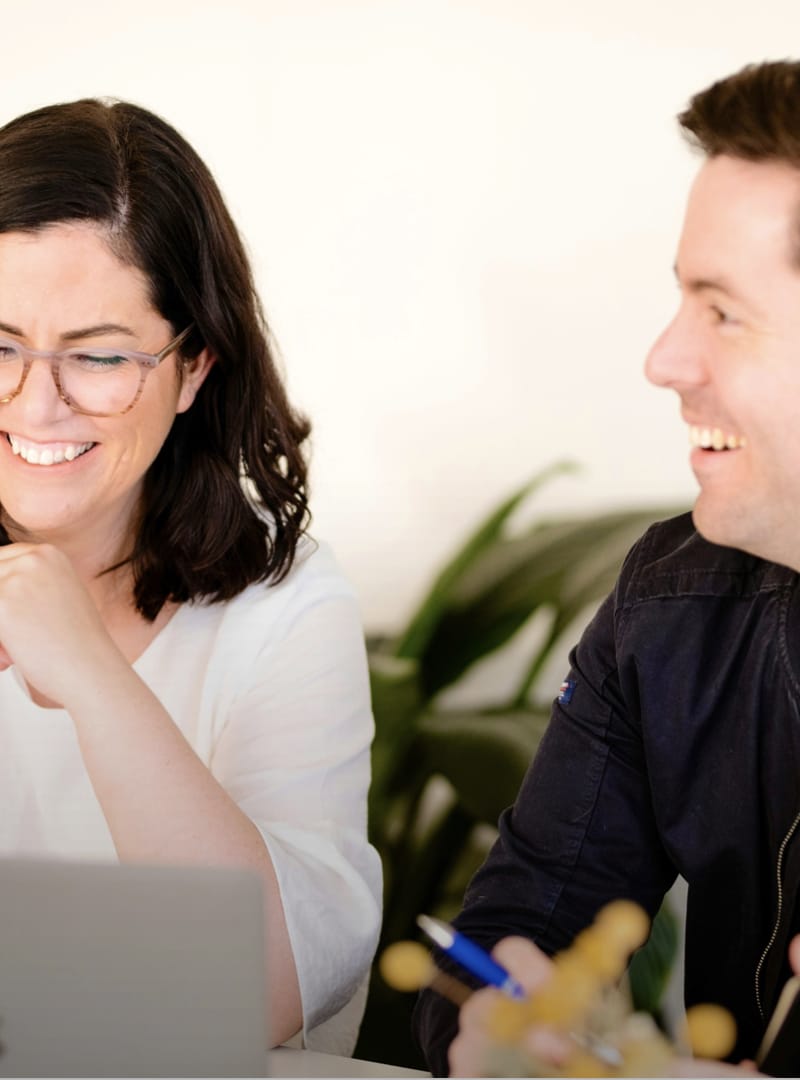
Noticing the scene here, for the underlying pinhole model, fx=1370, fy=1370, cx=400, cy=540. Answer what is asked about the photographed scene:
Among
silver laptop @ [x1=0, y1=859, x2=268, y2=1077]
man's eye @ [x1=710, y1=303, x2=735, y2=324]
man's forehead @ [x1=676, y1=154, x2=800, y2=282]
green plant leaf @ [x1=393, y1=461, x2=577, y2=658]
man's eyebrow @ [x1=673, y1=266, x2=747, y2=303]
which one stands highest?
man's forehead @ [x1=676, y1=154, x2=800, y2=282]

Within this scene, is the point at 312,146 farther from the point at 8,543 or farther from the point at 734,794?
the point at 734,794

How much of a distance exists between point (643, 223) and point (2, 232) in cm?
148

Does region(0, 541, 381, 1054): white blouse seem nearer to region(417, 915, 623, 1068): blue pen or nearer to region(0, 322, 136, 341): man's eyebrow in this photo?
region(0, 322, 136, 341): man's eyebrow

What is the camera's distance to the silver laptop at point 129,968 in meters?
0.75

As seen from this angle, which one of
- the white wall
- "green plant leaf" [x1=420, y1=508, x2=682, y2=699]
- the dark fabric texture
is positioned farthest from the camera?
the white wall

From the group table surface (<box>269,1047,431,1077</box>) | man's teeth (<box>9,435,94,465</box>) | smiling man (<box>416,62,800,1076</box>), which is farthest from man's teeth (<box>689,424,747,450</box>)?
man's teeth (<box>9,435,94,465</box>)

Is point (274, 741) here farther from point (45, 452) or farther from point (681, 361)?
point (681, 361)

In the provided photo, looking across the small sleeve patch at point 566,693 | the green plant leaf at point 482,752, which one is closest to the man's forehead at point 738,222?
the small sleeve patch at point 566,693

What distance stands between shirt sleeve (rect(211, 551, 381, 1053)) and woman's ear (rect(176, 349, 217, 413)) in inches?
10.2

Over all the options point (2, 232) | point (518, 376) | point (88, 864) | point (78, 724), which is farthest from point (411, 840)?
point (88, 864)

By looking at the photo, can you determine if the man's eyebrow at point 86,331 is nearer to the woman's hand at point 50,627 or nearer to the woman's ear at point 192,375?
the woman's ear at point 192,375

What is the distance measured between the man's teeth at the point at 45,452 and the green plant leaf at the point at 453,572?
99 centimetres

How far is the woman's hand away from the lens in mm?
1438

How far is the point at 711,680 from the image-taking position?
4.56 feet
